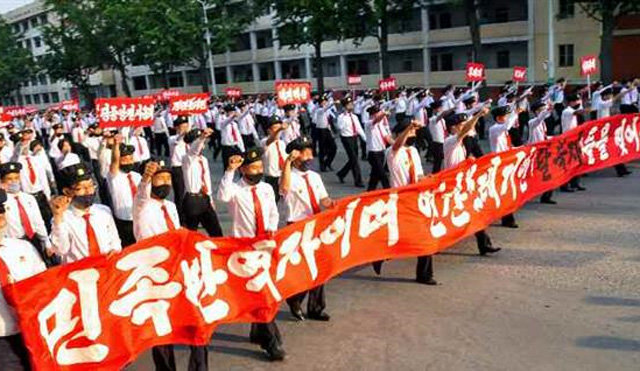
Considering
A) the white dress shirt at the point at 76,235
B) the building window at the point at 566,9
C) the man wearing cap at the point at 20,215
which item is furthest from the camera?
the building window at the point at 566,9

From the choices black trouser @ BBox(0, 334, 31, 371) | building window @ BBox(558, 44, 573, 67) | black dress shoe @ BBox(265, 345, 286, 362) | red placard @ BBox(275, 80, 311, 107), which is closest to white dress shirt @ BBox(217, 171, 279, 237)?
black dress shoe @ BBox(265, 345, 286, 362)

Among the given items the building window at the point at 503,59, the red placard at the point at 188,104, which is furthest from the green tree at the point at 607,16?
the red placard at the point at 188,104

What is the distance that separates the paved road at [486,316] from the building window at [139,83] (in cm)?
6060

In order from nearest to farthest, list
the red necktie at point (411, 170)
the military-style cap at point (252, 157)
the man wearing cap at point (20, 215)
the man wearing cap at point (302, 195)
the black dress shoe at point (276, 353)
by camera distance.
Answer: the black dress shoe at point (276, 353), the military-style cap at point (252, 157), the man wearing cap at point (302, 195), the man wearing cap at point (20, 215), the red necktie at point (411, 170)

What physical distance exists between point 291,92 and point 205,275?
27.9 feet

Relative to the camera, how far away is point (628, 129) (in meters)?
11.5

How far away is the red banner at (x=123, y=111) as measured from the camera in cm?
955

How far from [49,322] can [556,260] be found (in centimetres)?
583

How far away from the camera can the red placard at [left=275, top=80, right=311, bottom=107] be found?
12.9 m

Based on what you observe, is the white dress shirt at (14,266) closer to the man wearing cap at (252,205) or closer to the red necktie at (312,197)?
the man wearing cap at (252,205)

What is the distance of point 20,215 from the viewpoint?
677cm

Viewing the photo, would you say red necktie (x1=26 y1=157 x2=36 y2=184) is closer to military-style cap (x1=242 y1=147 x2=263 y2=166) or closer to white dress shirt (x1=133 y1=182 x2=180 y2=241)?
white dress shirt (x1=133 y1=182 x2=180 y2=241)

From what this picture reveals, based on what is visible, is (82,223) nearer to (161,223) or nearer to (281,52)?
(161,223)

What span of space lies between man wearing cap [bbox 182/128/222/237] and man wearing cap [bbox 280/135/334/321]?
204 cm
